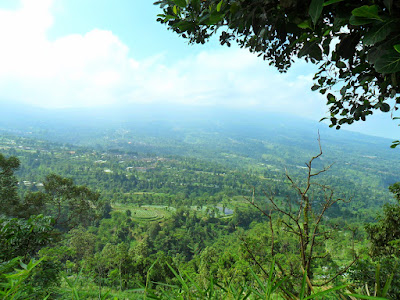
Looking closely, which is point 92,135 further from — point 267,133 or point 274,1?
point 274,1

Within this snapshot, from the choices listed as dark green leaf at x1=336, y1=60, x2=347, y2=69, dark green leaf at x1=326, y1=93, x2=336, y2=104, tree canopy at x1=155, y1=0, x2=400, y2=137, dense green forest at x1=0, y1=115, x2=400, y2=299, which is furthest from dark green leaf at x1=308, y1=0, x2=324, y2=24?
dark green leaf at x1=326, y1=93, x2=336, y2=104

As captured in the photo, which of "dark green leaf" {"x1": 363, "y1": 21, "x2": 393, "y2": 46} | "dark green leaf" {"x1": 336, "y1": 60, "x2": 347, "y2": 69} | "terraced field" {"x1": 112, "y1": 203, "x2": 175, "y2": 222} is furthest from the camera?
"terraced field" {"x1": 112, "y1": 203, "x2": 175, "y2": 222}

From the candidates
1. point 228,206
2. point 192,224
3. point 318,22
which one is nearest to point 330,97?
point 318,22

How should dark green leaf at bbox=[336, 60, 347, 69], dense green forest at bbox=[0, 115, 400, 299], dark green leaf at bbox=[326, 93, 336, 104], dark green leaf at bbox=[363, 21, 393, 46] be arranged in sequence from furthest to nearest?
dark green leaf at bbox=[326, 93, 336, 104], dark green leaf at bbox=[336, 60, 347, 69], dense green forest at bbox=[0, 115, 400, 299], dark green leaf at bbox=[363, 21, 393, 46]

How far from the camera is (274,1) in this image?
76 cm

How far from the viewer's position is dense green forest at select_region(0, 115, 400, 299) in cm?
85

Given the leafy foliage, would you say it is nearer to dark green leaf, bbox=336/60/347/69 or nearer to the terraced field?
dark green leaf, bbox=336/60/347/69

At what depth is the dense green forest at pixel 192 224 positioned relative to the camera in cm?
85

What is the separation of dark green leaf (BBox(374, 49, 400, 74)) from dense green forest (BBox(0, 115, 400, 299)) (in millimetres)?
369

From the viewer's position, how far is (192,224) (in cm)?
3023

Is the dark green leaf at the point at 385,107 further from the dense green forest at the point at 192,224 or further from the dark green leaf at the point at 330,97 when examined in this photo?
the dense green forest at the point at 192,224

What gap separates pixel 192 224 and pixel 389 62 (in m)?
31.9

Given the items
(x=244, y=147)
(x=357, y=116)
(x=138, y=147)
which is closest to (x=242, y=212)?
(x=357, y=116)

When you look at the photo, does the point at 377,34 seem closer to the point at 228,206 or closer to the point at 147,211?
the point at 147,211
